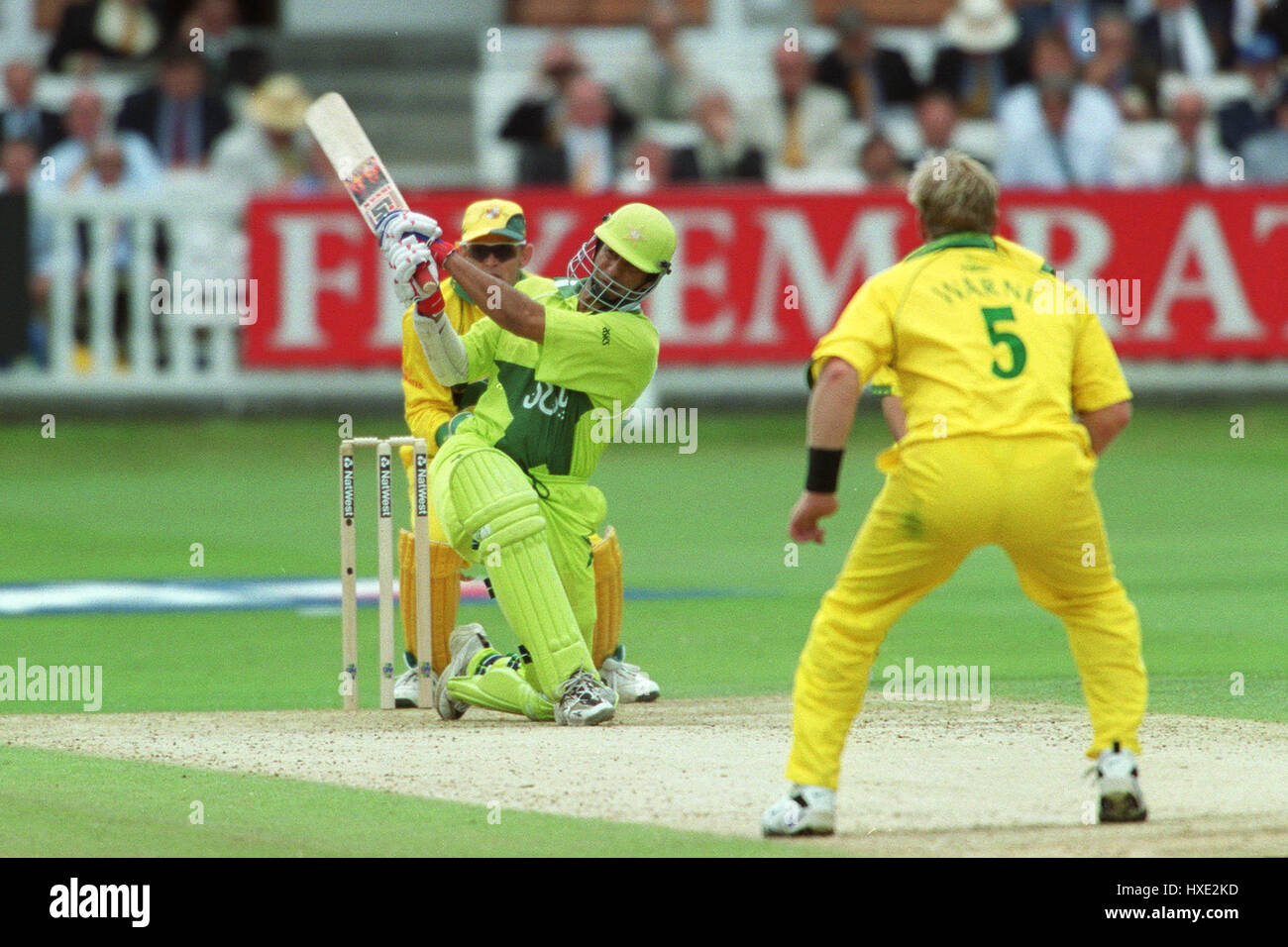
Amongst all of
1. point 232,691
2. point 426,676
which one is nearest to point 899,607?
point 426,676

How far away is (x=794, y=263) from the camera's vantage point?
2027 centimetres

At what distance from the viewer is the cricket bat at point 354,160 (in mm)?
8672

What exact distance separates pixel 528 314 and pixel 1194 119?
47.6 feet

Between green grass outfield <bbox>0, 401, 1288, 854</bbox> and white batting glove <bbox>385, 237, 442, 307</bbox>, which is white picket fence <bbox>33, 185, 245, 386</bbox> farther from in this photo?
white batting glove <bbox>385, 237, 442, 307</bbox>

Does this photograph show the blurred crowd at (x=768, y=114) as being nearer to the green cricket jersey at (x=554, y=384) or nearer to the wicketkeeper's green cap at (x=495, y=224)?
the wicketkeeper's green cap at (x=495, y=224)

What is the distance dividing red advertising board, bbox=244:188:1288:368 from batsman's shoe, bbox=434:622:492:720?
11.1m

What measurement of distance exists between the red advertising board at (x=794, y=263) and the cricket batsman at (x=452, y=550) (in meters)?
10.3

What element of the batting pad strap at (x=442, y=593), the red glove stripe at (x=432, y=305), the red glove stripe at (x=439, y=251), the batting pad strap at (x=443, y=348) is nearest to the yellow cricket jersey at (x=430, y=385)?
the batting pad strap at (x=442, y=593)

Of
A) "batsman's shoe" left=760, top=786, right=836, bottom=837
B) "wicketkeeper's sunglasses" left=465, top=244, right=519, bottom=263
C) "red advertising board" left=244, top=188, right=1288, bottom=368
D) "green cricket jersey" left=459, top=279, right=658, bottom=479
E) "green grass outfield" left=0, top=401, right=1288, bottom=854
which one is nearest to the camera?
"batsman's shoe" left=760, top=786, right=836, bottom=837

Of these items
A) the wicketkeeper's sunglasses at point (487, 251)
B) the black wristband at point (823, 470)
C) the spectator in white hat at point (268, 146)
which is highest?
the spectator in white hat at point (268, 146)

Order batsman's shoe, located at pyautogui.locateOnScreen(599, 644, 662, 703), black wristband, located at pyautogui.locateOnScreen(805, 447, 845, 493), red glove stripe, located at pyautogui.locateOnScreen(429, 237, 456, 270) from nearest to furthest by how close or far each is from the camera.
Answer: black wristband, located at pyautogui.locateOnScreen(805, 447, 845, 493) → red glove stripe, located at pyautogui.locateOnScreen(429, 237, 456, 270) → batsman's shoe, located at pyautogui.locateOnScreen(599, 644, 662, 703)

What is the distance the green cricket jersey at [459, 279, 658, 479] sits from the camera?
28.5 feet

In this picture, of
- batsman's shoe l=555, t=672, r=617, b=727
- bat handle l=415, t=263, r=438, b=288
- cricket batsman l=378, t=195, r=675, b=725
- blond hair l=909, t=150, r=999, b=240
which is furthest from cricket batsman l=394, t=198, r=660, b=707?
blond hair l=909, t=150, r=999, b=240

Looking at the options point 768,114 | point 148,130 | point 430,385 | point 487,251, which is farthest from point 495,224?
point 768,114
